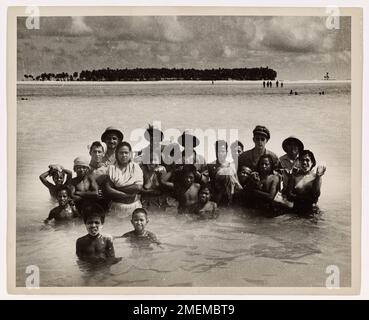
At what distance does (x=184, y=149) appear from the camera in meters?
3.22

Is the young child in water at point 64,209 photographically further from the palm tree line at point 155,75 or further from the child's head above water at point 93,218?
the palm tree line at point 155,75

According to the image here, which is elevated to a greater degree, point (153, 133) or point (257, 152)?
point (153, 133)

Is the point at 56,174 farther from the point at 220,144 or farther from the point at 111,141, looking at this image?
the point at 220,144

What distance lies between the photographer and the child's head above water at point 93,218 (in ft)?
10.4

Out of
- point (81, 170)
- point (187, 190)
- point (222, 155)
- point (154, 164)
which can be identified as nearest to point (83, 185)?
point (81, 170)

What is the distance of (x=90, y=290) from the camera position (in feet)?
10.4

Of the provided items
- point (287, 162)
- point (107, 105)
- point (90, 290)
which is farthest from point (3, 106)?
point (287, 162)

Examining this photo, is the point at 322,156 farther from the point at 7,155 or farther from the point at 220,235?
the point at 7,155

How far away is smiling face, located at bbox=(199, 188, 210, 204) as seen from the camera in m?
3.19

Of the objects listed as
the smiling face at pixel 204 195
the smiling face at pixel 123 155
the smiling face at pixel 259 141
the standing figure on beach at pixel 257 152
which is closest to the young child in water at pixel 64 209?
the smiling face at pixel 123 155

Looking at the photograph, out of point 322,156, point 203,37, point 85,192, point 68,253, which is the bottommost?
point 68,253

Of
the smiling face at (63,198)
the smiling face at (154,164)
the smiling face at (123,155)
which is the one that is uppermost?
the smiling face at (123,155)

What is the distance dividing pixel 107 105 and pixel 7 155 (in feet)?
2.01

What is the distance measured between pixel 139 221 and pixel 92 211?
0.26m
